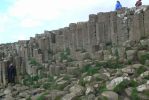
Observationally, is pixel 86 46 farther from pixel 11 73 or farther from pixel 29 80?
pixel 11 73

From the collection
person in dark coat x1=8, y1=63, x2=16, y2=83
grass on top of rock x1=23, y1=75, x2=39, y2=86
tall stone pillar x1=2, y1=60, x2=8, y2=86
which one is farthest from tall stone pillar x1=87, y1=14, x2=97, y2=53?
tall stone pillar x1=2, y1=60, x2=8, y2=86

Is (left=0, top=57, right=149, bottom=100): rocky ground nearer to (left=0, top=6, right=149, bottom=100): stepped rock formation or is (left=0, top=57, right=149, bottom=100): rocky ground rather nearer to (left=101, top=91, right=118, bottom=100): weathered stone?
(left=101, top=91, right=118, bottom=100): weathered stone

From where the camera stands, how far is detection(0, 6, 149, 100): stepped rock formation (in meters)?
20.6

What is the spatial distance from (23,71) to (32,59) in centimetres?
97

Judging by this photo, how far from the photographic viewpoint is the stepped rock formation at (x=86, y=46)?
20.6m

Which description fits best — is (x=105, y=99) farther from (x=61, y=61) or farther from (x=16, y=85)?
(x=16, y=85)

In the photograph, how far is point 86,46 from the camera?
24.8 m

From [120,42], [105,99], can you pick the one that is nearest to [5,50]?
[120,42]

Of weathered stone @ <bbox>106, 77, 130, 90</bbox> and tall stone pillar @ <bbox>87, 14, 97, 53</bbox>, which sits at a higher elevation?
tall stone pillar @ <bbox>87, 14, 97, 53</bbox>

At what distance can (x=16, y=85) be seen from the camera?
27.9 meters

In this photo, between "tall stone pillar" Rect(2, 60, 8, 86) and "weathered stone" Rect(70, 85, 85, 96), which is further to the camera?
"tall stone pillar" Rect(2, 60, 8, 86)

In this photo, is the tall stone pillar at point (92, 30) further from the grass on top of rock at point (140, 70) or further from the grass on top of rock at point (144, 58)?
the grass on top of rock at point (140, 70)

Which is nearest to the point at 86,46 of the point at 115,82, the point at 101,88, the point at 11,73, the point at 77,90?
the point at 11,73

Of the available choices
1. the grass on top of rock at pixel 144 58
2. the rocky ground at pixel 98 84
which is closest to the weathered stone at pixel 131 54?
the rocky ground at pixel 98 84
